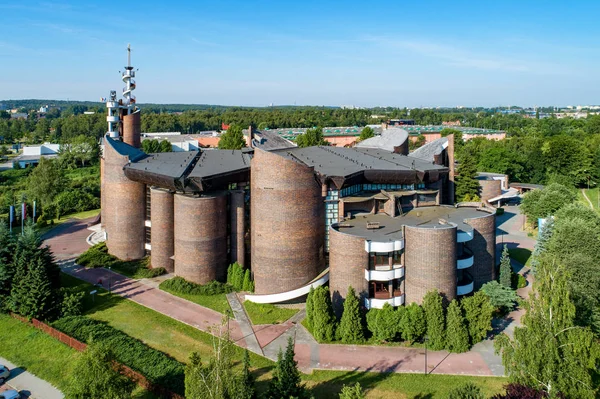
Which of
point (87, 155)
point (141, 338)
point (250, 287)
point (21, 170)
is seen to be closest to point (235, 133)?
point (87, 155)

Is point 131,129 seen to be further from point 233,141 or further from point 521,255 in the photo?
point 521,255

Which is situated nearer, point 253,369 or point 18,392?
point 18,392

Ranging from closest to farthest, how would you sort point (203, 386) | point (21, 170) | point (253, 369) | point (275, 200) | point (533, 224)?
point (203, 386), point (253, 369), point (275, 200), point (533, 224), point (21, 170)

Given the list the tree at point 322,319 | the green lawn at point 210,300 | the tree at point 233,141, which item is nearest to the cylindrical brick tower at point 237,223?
the green lawn at point 210,300

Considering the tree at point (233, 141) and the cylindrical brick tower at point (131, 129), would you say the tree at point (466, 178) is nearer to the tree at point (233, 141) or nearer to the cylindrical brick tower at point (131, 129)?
the cylindrical brick tower at point (131, 129)

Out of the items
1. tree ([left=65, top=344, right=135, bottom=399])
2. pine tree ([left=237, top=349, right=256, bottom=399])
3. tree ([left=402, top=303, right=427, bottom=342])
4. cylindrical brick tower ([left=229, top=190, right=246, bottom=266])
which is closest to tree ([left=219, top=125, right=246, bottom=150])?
cylindrical brick tower ([left=229, top=190, right=246, bottom=266])

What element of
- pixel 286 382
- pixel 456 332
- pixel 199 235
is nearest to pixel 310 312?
pixel 456 332

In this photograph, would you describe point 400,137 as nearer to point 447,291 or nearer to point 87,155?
point 447,291

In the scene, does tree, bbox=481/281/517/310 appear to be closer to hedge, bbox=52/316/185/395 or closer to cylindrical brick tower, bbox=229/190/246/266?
cylindrical brick tower, bbox=229/190/246/266
